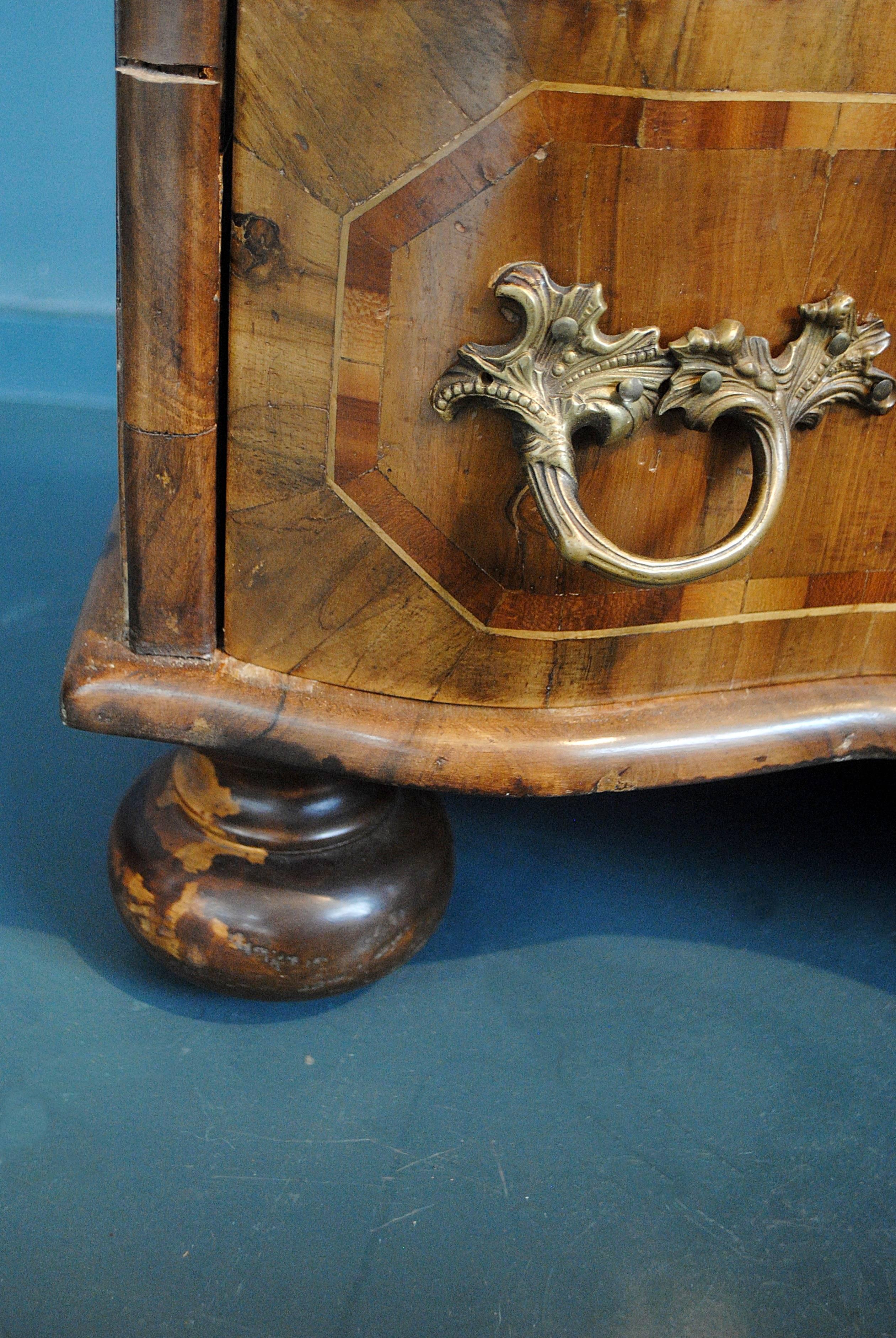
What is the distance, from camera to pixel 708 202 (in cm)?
49

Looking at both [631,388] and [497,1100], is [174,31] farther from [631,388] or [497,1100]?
[497,1100]

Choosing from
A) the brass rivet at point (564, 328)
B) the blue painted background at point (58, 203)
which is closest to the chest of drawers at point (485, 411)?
the brass rivet at point (564, 328)

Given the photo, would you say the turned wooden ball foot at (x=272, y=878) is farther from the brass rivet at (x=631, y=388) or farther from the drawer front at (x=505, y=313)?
the brass rivet at (x=631, y=388)

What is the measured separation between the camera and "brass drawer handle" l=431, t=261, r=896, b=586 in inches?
19.8

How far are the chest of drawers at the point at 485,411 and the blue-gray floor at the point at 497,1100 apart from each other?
69mm

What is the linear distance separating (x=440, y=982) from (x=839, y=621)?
0.30 meters

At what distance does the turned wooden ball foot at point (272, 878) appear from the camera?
661 mm

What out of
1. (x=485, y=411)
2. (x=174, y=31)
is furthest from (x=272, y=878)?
(x=174, y=31)

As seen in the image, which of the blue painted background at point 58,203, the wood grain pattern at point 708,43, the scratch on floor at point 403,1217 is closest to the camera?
the wood grain pattern at point 708,43

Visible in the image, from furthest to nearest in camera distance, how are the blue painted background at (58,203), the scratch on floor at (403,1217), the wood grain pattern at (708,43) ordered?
the blue painted background at (58,203)
the scratch on floor at (403,1217)
the wood grain pattern at (708,43)

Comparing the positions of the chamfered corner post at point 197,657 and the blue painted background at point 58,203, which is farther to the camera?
the blue painted background at point 58,203

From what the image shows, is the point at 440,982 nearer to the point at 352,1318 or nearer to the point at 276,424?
the point at 352,1318

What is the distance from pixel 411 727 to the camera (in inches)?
23.4

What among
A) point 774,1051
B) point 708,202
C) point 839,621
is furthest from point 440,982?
point 708,202
